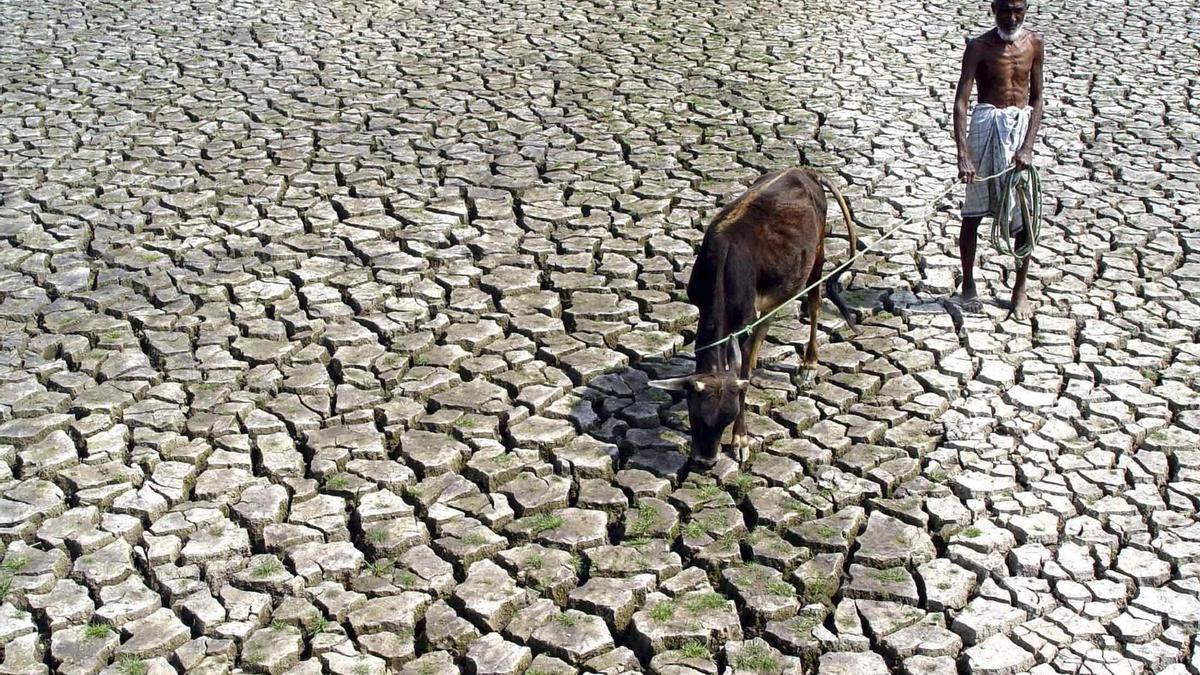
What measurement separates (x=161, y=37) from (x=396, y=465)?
8.99m

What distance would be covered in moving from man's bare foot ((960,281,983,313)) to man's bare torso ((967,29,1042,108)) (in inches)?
48.2

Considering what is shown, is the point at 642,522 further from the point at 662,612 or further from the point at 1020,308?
the point at 1020,308

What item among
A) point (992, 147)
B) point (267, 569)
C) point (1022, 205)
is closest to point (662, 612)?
point (267, 569)

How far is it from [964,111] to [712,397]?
10.0 ft

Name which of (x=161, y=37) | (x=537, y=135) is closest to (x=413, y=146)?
(x=537, y=135)

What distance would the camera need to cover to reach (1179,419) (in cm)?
770

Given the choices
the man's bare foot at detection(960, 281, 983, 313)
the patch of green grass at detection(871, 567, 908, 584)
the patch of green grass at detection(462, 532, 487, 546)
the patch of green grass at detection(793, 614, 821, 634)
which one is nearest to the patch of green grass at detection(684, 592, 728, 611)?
the patch of green grass at detection(793, 614, 821, 634)

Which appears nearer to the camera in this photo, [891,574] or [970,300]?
[891,574]

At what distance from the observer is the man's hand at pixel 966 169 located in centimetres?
867

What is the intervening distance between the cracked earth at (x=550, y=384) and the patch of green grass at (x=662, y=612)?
8 cm

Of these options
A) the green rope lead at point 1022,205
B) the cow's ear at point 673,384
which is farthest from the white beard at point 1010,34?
the cow's ear at point 673,384

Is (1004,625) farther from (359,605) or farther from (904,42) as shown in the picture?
(904,42)

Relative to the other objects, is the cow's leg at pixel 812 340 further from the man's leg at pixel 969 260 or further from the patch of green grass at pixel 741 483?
the man's leg at pixel 969 260

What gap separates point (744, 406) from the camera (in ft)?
24.7
